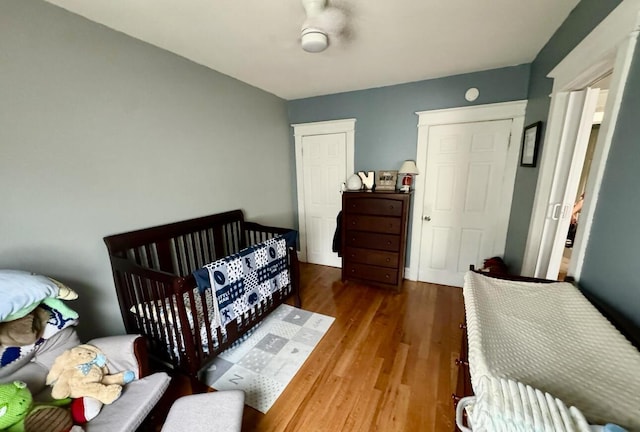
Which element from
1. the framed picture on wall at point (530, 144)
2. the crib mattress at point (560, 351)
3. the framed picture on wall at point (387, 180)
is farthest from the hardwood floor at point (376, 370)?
the framed picture on wall at point (530, 144)

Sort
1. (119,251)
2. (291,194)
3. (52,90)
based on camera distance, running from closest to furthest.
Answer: (52,90)
(119,251)
(291,194)

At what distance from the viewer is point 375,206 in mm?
2699

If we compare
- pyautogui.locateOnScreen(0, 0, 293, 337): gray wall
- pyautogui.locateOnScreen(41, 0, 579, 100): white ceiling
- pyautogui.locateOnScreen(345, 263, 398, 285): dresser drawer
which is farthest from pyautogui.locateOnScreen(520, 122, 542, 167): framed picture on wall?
pyautogui.locateOnScreen(0, 0, 293, 337): gray wall

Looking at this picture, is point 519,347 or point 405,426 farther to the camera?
point 405,426

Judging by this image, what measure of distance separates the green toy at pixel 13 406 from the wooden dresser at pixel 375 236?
8.18ft

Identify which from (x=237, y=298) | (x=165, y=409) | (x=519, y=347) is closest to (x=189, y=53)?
(x=237, y=298)

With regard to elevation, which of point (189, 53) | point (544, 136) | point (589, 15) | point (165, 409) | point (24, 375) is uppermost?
point (189, 53)

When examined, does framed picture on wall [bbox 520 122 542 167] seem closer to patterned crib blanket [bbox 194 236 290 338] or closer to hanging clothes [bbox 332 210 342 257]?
hanging clothes [bbox 332 210 342 257]

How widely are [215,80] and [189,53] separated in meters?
0.35

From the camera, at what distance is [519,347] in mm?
799

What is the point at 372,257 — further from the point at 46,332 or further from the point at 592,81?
the point at 46,332

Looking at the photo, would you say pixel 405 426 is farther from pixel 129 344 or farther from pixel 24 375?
pixel 24 375

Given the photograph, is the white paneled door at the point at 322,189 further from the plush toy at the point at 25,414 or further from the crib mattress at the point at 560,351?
the plush toy at the point at 25,414

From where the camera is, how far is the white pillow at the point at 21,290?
106cm
